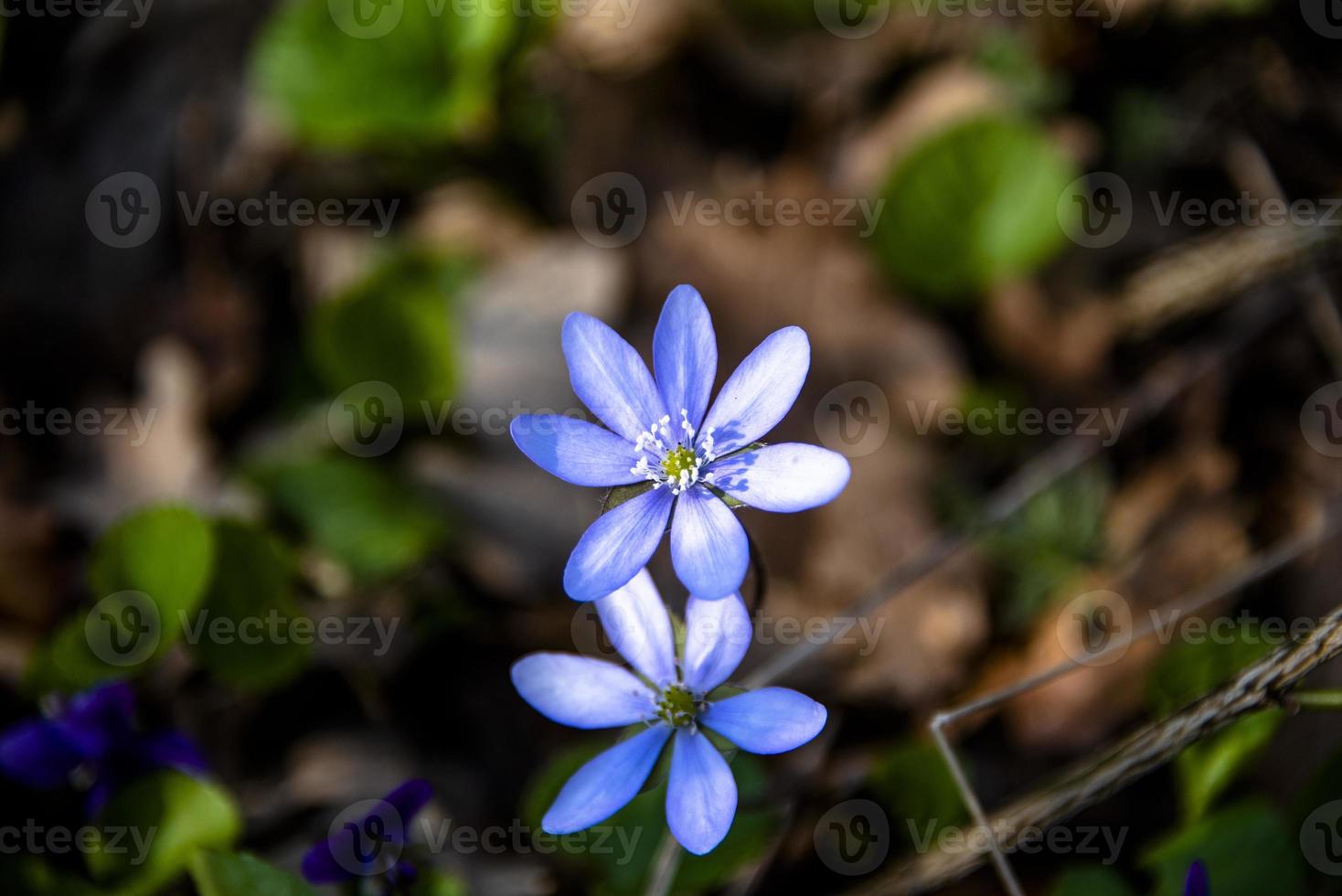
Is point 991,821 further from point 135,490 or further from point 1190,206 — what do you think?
point 135,490

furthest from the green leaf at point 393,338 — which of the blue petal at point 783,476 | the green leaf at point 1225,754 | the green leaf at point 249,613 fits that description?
the green leaf at point 1225,754

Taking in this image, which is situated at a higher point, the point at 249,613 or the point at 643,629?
the point at 249,613

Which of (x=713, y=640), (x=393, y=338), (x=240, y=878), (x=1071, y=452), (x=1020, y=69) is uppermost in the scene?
(x=1020, y=69)

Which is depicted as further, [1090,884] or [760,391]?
[1090,884]

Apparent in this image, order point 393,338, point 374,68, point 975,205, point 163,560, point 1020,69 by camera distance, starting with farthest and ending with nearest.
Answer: point 1020,69, point 374,68, point 975,205, point 393,338, point 163,560

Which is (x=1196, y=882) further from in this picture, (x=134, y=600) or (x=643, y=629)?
(x=134, y=600)

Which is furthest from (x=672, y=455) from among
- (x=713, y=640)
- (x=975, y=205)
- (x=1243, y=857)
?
(x=975, y=205)

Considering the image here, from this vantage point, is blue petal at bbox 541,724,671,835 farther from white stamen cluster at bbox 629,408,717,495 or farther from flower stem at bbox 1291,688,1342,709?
flower stem at bbox 1291,688,1342,709
